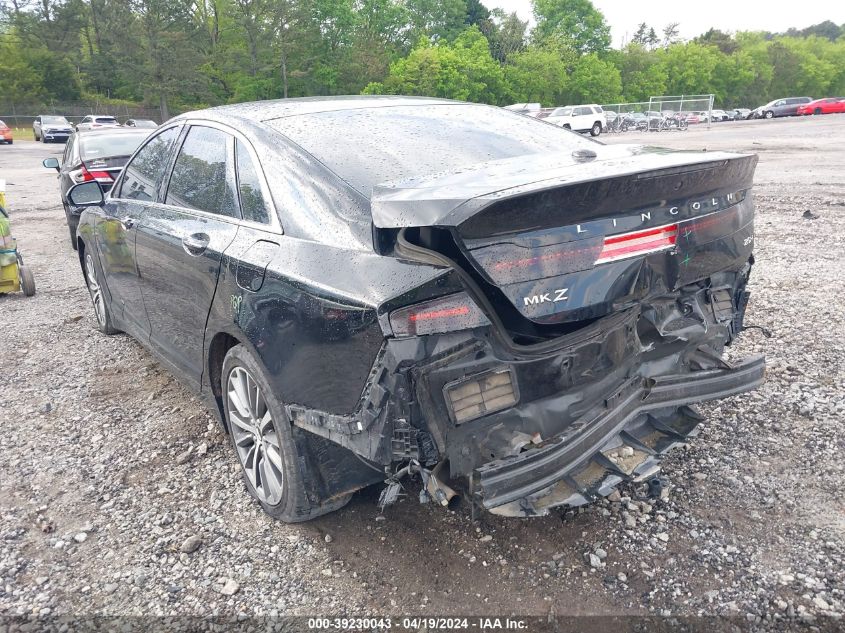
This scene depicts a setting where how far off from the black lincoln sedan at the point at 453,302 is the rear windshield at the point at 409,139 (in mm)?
17

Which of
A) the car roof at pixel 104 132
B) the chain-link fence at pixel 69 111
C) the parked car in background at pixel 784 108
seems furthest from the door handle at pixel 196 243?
the parked car in background at pixel 784 108

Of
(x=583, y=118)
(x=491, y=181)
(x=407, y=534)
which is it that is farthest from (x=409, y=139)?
(x=583, y=118)

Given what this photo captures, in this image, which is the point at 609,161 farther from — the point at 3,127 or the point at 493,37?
the point at 493,37

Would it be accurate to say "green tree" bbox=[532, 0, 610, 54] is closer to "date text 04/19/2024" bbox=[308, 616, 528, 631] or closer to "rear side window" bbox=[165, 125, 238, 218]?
"rear side window" bbox=[165, 125, 238, 218]

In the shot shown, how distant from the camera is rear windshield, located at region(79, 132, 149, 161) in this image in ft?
30.9

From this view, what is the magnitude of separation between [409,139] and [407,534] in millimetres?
1798

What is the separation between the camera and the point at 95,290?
18.1 feet

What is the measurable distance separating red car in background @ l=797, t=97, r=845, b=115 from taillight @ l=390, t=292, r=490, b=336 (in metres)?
60.6

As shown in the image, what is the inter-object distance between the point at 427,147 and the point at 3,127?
44.3 m

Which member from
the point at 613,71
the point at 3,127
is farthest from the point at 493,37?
the point at 3,127

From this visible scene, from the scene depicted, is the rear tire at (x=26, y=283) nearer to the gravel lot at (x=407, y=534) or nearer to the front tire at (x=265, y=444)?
the gravel lot at (x=407, y=534)

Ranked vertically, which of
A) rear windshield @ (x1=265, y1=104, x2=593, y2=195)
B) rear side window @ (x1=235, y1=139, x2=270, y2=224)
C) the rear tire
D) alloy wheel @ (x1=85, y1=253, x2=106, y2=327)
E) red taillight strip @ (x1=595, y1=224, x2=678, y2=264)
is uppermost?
rear windshield @ (x1=265, y1=104, x2=593, y2=195)

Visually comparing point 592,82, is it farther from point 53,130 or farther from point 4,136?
point 4,136

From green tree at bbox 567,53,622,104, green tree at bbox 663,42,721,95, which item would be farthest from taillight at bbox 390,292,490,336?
green tree at bbox 663,42,721,95
